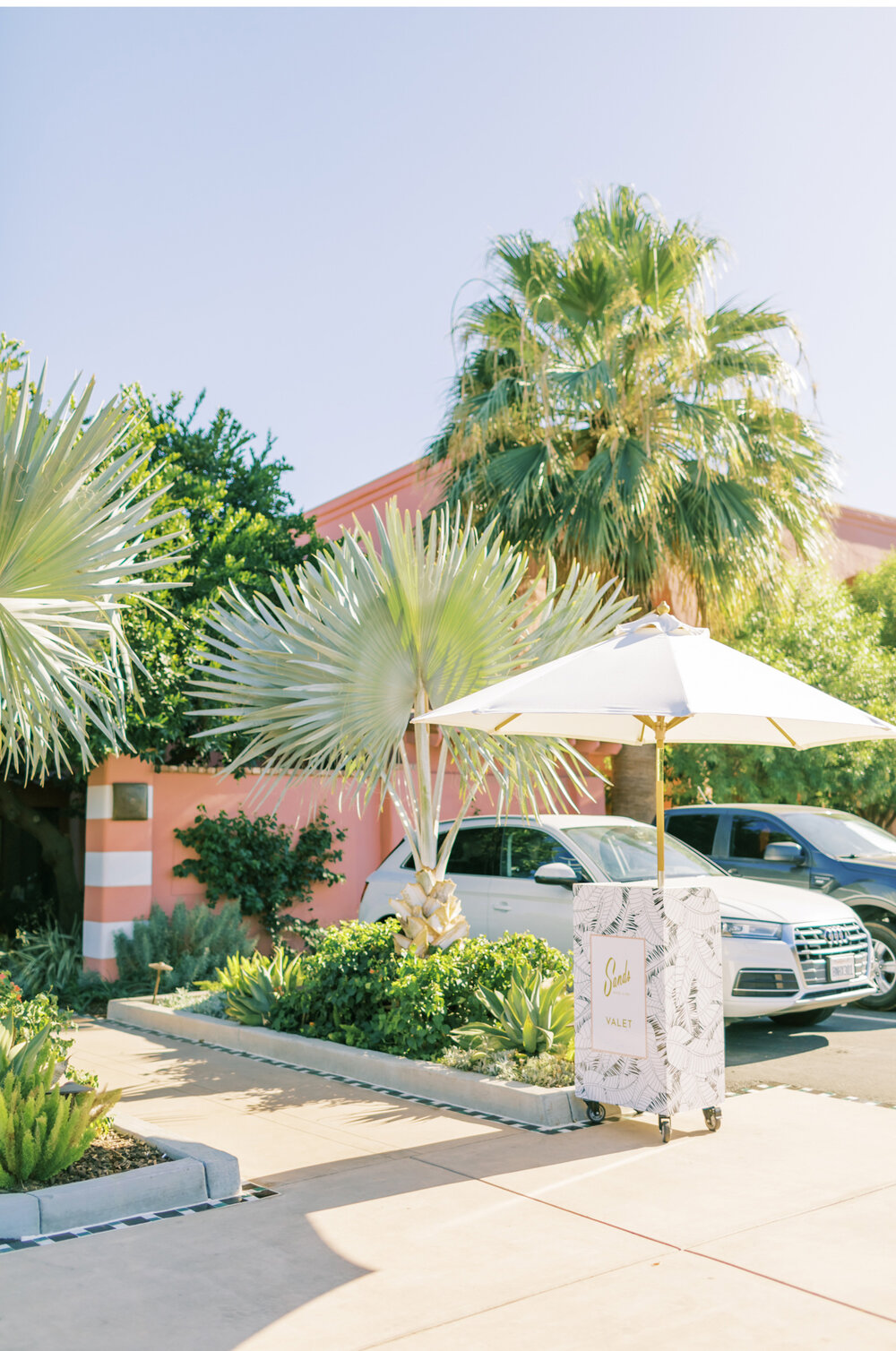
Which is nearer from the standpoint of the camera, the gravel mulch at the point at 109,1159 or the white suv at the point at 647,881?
the gravel mulch at the point at 109,1159

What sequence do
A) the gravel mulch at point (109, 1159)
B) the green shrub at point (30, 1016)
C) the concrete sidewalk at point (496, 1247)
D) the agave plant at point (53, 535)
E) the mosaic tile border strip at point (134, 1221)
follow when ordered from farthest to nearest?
the green shrub at point (30, 1016) < the agave plant at point (53, 535) < the gravel mulch at point (109, 1159) < the mosaic tile border strip at point (134, 1221) < the concrete sidewalk at point (496, 1247)

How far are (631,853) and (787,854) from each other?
2026 millimetres

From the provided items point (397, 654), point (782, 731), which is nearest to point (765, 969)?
point (782, 731)

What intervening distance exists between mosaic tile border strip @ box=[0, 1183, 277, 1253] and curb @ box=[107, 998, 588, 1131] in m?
1.71

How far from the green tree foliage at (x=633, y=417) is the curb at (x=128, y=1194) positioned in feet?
30.2

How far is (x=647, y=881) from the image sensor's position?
9234mm

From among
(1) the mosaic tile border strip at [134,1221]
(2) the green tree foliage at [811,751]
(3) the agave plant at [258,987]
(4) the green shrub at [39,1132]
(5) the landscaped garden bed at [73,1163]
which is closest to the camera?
(1) the mosaic tile border strip at [134,1221]

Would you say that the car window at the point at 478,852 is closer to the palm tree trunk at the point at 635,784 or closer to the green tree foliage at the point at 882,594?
the palm tree trunk at the point at 635,784

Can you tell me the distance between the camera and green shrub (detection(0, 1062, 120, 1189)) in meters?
4.71

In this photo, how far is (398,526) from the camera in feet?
26.2

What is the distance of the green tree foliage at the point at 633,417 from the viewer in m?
13.4

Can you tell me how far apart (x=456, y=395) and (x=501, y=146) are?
18.2 feet

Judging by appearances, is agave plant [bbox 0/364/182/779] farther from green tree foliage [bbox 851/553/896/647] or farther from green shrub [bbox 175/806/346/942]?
green tree foliage [bbox 851/553/896/647]

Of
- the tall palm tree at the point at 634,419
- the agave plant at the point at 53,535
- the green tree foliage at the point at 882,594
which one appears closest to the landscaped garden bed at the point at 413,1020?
the agave plant at the point at 53,535
